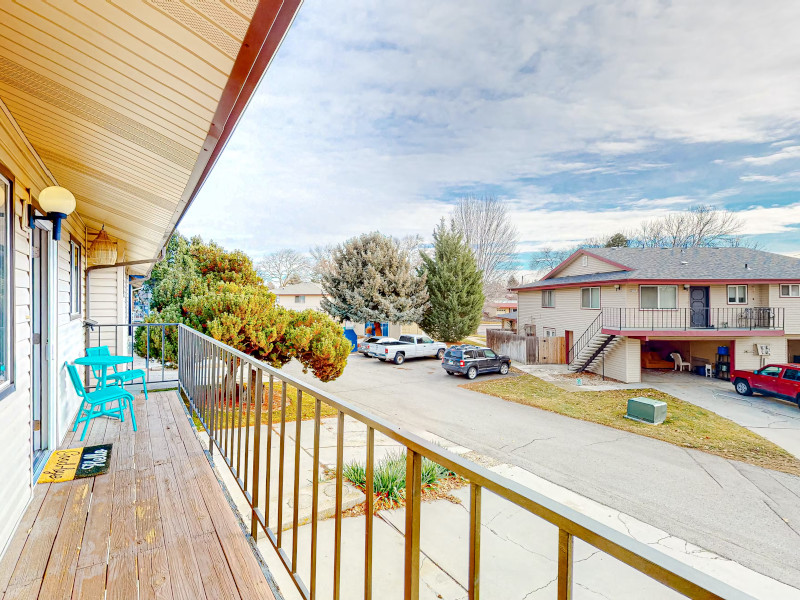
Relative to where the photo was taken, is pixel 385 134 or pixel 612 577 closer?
pixel 612 577

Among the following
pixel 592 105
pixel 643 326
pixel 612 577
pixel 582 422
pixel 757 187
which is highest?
pixel 592 105

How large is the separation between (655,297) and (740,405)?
4547 mm

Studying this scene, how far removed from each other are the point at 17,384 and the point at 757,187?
144 feet

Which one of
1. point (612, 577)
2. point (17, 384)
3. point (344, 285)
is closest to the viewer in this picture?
point (17, 384)

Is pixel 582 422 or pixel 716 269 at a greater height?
pixel 716 269

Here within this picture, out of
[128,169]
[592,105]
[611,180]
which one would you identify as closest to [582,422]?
[128,169]

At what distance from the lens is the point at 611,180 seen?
3441 centimetres

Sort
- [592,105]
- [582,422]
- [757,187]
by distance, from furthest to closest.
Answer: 1. [757,187]
2. [592,105]
3. [582,422]

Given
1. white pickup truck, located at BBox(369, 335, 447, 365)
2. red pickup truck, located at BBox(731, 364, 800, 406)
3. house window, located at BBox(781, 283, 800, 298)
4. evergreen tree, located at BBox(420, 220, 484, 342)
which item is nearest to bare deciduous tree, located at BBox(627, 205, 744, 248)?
house window, located at BBox(781, 283, 800, 298)

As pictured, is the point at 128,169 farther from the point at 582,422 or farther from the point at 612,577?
the point at 582,422

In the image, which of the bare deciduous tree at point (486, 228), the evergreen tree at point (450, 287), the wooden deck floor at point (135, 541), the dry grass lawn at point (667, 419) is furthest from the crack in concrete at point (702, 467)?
the bare deciduous tree at point (486, 228)

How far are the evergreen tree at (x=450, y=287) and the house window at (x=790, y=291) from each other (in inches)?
459

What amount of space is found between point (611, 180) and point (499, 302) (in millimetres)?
13717

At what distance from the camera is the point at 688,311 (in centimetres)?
1453
